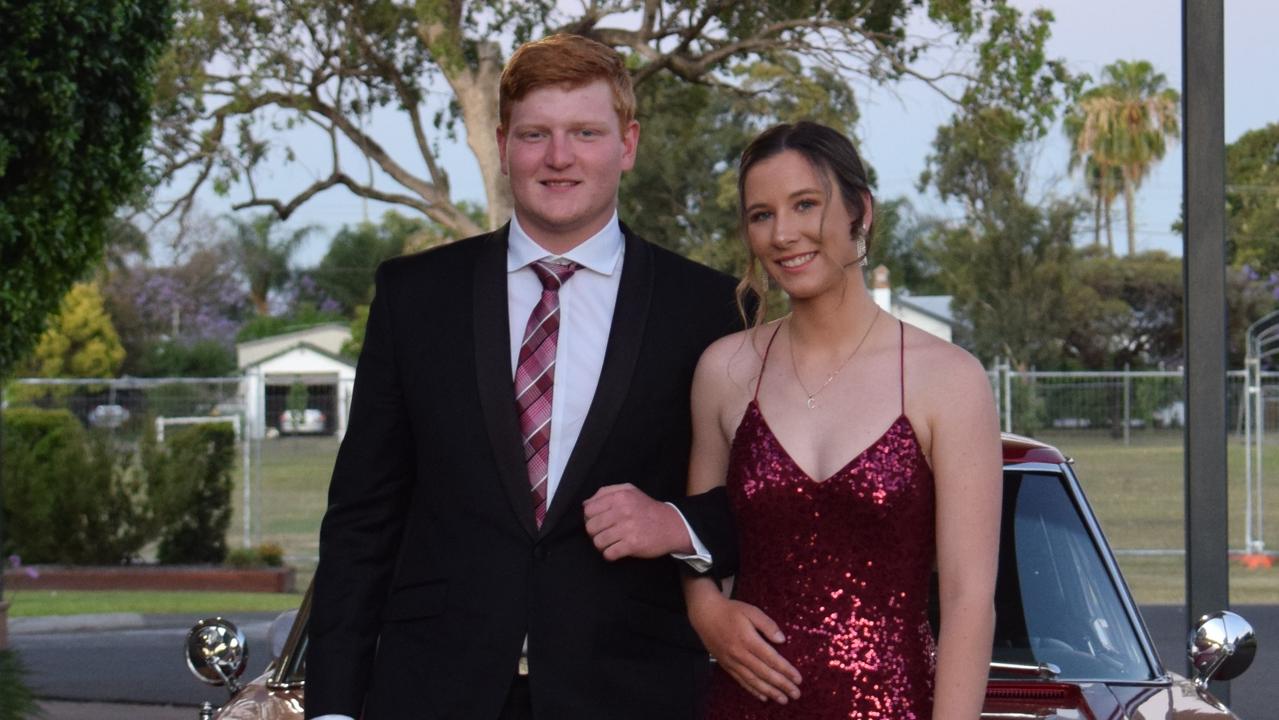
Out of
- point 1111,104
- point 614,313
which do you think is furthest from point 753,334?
point 1111,104

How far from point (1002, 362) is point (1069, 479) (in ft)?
109

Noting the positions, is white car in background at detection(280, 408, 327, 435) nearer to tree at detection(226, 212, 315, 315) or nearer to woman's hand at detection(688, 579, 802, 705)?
woman's hand at detection(688, 579, 802, 705)

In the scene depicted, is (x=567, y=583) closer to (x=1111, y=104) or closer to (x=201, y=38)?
(x=201, y=38)

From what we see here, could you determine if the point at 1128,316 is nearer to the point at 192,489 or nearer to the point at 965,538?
the point at 192,489

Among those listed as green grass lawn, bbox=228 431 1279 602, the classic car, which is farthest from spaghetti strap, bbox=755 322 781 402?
green grass lawn, bbox=228 431 1279 602

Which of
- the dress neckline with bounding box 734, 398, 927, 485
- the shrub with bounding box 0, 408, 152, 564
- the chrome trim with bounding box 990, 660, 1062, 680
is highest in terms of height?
the dress neckline with bounding box 734, 398, 927, 485

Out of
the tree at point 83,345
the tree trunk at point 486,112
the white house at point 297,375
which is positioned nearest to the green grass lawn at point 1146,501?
the tree trunk at point 486,112

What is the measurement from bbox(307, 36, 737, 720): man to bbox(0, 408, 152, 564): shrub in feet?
52.7

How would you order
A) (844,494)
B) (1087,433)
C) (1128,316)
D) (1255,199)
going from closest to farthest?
1. (844,494)
2. (1087,433)
3. (1255,199)
4. (1128,316)

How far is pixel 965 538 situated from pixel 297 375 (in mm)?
21753

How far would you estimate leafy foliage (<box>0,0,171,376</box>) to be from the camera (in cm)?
882

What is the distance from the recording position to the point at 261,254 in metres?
74.6

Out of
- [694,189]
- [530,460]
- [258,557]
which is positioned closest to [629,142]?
[530,460]

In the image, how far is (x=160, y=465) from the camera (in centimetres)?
1811
